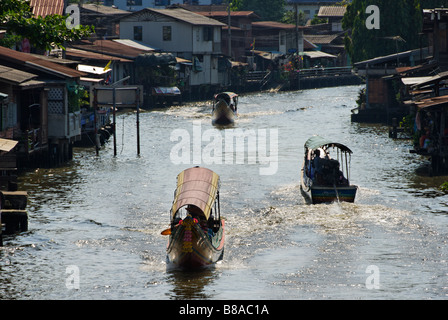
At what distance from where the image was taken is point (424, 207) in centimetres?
2981

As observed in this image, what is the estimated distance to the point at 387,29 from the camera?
61.0 metres

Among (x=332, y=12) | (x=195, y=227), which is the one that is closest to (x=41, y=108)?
(x=195, y=227)

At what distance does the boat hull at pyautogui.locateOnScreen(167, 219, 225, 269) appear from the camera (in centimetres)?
2180

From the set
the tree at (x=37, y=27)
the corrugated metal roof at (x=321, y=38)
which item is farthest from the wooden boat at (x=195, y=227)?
the corrugated metal roof at (x=321, y=38)

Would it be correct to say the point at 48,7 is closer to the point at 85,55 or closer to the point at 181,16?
the point at 85,55

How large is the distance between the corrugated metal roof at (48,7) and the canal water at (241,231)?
10766 mm

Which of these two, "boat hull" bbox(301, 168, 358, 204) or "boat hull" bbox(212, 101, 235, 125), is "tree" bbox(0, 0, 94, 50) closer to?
"boat hull" bbox(301, 168, 358, 204)

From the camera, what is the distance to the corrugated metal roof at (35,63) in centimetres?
3603

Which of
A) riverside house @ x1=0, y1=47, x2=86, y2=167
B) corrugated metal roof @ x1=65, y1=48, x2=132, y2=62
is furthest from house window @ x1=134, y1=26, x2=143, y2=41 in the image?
riverside house @ x1=0, y1=47, x2=86, y2=167
